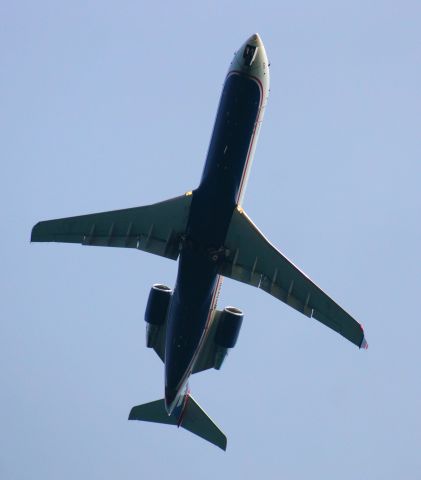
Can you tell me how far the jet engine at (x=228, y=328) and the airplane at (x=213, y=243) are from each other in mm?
45

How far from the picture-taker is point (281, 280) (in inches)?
1246

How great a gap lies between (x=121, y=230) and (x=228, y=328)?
6462mm

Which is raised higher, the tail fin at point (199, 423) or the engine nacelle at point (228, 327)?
the engine nacelle at point (228, 327)

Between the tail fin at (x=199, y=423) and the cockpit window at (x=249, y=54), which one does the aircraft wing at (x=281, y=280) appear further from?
the tail fin at (x=199, y=423)

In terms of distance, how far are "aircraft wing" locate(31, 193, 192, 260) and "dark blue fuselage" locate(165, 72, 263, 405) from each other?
1352 mm

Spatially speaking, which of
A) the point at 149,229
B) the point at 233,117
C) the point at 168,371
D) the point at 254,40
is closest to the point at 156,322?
the point at 168,371

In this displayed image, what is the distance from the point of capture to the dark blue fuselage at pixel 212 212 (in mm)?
28344

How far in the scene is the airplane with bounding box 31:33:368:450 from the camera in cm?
2861

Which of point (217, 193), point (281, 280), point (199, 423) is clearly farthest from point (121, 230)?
point (199, 423)

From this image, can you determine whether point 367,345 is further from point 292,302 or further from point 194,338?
point 194,338

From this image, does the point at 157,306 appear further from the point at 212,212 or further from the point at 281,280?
the point at 212,212

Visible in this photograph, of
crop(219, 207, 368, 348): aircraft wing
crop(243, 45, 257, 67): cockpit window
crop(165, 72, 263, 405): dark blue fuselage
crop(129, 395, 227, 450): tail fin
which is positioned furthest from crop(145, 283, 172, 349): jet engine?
crop(243, 45, 257, 67): cockpit window

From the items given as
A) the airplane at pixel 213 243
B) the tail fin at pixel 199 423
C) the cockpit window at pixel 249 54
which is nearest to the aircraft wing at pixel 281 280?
the airplane at pixel 213 243

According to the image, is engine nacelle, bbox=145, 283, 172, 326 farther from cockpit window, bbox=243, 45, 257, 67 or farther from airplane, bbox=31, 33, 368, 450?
cockpit window, bbox=243, 45, 257, 67
